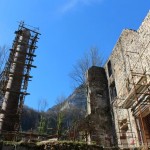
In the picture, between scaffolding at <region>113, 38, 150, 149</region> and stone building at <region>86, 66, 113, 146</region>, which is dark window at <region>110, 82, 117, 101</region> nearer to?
stone building at <region>86, 66, 113, 146</region>

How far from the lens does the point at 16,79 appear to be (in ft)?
60.1

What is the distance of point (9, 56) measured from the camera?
68.5 ft

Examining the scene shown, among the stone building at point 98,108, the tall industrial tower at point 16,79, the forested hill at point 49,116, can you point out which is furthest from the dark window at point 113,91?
the forested hill at point 49,116

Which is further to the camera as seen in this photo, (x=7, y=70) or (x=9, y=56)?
(x=9, y=56)

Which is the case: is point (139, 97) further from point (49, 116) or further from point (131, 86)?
point (49, 116)

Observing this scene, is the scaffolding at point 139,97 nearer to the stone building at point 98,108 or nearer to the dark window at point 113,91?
the stone building at point 98,108

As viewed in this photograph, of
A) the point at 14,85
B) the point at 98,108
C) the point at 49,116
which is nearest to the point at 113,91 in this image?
the point at 98,108

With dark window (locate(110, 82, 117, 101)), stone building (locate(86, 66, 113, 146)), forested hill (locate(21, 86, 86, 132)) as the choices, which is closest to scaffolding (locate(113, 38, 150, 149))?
stone building (locate(86, 66, 113, 146))

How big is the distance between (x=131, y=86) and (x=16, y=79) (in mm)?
8713

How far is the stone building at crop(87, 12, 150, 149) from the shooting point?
12141 millimetres

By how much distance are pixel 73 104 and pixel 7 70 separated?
2778 cm

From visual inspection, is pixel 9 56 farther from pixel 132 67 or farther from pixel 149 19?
pixel 149 19

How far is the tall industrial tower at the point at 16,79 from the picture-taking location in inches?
649

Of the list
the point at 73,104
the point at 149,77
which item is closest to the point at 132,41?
the point at 149,77
